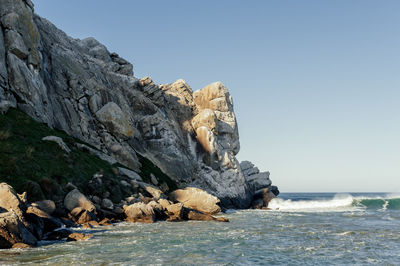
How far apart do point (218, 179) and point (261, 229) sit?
146 feet

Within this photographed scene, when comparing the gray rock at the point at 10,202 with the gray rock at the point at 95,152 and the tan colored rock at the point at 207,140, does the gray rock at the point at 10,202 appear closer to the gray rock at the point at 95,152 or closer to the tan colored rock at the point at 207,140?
the gray rock at the point at 95,152

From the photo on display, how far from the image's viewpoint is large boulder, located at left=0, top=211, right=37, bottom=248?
58.9 ft

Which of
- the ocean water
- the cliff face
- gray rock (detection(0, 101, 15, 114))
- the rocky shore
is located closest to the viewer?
the ocean water

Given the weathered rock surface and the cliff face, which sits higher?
the cliff face

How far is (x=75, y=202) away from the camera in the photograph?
2912cm

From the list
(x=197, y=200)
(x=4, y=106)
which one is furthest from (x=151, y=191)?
(x=4, y=106)

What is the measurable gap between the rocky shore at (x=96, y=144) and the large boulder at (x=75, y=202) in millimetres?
85

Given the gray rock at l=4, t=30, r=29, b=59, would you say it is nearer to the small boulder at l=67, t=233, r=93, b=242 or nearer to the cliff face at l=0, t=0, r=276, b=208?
the cliff face at l=0, t=0, r=276, b=208

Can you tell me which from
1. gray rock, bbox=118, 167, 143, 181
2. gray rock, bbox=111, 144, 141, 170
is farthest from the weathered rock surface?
gray rock, bbox=118, 167, 143, 181

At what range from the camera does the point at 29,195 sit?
26.5 m

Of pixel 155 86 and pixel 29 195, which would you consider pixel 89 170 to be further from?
pixel 155 86

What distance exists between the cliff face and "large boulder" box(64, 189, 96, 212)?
15716 millimetres

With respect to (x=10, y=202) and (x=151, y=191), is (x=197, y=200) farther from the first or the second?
(x=10, y=202)

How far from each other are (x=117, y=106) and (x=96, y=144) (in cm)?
938
